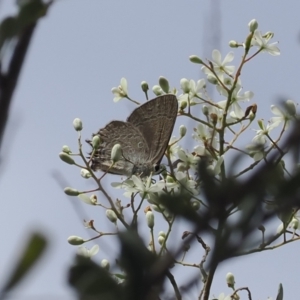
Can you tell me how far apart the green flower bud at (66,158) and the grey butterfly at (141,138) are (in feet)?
0.28

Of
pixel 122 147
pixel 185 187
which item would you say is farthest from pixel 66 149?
pixel 185 187

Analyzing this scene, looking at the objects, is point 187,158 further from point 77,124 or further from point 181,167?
point 77,124

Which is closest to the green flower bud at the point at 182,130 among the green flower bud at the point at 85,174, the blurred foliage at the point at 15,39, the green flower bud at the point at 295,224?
the green flower bud at the point at 85,174

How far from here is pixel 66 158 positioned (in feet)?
7.93

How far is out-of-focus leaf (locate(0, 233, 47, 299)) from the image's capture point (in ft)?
1.11

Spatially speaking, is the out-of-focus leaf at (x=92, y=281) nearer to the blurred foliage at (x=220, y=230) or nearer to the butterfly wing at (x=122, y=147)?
the blurred foliage at (x=220, y=230)

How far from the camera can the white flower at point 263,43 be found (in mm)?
2551

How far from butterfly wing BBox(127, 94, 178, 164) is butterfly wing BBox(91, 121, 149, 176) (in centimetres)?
3

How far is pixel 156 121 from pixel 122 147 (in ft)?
0.58

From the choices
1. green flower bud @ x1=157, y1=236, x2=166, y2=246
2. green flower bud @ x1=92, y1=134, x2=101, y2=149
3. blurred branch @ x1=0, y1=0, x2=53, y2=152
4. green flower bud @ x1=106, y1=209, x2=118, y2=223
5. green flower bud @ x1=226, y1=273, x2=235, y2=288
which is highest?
green flower bud @ x1=92, y1=134, x2=101, y2=149

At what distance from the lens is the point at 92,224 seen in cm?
237

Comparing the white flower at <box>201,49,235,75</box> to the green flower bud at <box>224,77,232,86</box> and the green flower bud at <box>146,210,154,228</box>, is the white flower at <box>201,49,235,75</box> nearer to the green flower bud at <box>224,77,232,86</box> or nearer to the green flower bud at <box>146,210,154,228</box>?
the green flower bud at <box>224,77,232,86</box>

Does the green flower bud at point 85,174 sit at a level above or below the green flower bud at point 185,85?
below

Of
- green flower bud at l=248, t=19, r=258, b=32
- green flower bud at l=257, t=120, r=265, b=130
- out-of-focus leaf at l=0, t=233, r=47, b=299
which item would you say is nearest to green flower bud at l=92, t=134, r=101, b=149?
green flower bud at l=257, t=120, r=265, b=130
